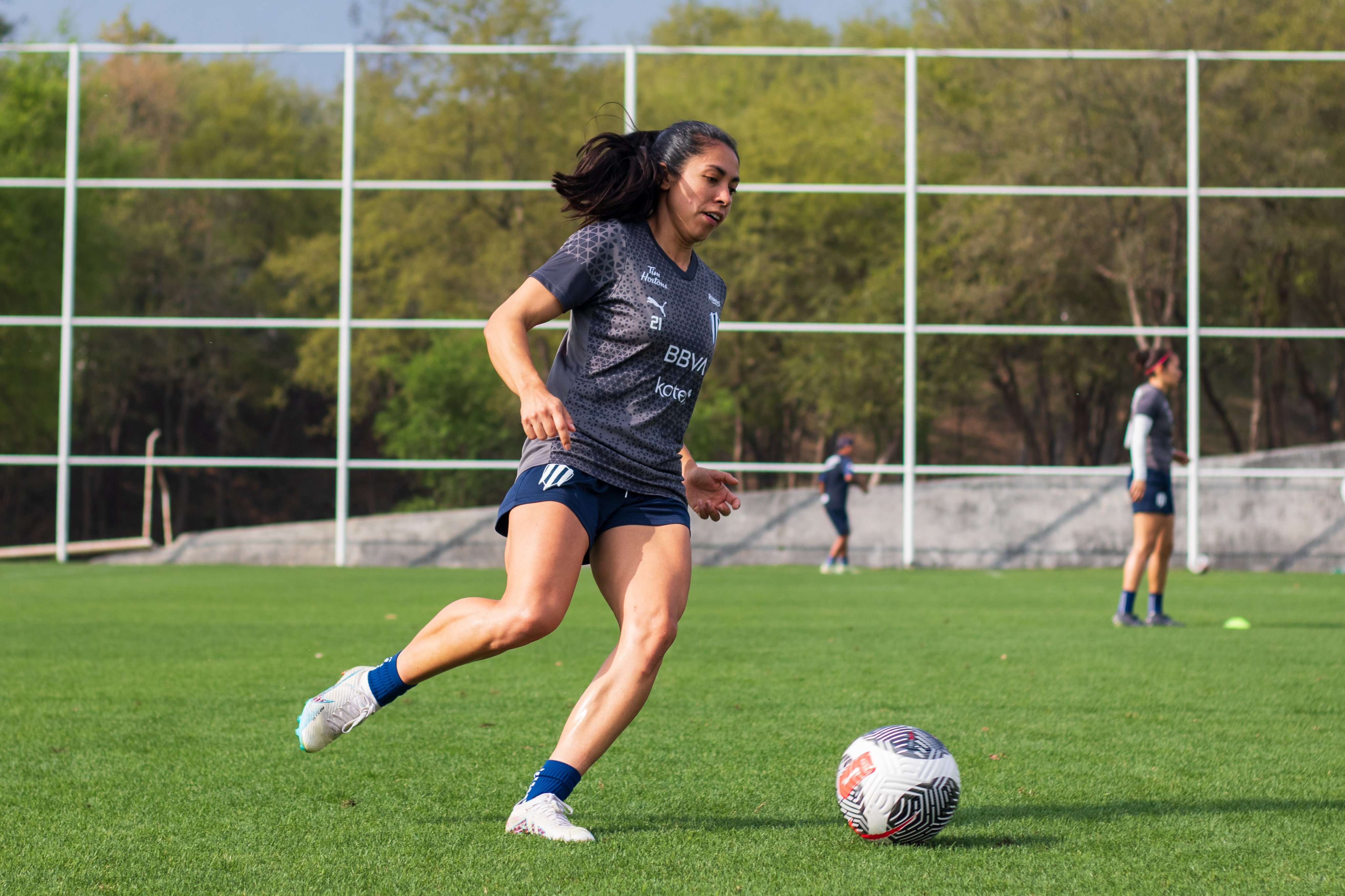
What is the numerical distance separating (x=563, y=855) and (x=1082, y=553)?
17214 mm

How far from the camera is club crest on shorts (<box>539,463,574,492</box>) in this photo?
141 inches

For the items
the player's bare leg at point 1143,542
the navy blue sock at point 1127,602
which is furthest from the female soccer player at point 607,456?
the navy blue sock at point 1127,602

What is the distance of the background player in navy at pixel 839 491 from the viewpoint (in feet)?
56.9

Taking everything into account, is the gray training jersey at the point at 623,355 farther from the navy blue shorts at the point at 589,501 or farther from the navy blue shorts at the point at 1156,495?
the navy blue shorts at the point at 1156,495

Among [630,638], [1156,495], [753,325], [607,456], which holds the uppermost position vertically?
[753,325]

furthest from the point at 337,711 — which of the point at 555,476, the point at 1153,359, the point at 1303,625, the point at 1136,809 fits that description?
the point at 1303,625

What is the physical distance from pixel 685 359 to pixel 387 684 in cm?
125

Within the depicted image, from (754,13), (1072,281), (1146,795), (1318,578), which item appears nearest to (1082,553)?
(1318,578)

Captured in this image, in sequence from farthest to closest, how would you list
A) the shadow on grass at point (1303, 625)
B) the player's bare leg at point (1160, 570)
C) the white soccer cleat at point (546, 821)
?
the shadow on grass at point (1303, 625) < the player's bare leg at point (1160, 570) < the white soccer cleat at point (546, 821)

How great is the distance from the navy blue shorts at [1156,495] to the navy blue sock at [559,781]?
6.92 meters

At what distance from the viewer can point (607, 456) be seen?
12.0 ft

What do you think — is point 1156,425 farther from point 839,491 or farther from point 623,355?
point 839,491

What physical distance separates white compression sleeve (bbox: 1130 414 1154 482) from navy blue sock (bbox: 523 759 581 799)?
22.6ft

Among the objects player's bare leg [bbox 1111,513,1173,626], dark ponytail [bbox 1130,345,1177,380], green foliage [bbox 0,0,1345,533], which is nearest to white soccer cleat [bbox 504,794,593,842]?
player's bare leg [bbox 1111,513,1173,626]
